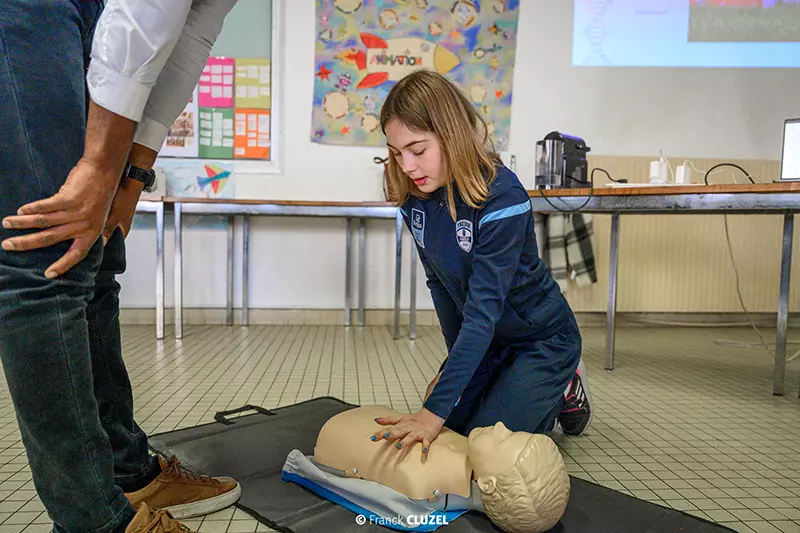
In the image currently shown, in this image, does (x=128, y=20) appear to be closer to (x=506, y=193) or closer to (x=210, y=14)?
(x=210, y=14)

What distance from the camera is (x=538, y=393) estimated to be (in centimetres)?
127

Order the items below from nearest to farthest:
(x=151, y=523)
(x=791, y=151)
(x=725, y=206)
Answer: (x=151, y=523)
(x=725, y=206)
(x=791, y=151)

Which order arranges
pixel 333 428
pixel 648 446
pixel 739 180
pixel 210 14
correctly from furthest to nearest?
pixel 739 180 < pixel 648 446 < pixel 333 428 < pixel 210 14

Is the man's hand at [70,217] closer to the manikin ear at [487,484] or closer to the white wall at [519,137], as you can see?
the manikin ear at [487,484]

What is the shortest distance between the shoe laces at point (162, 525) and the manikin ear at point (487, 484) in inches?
18.1

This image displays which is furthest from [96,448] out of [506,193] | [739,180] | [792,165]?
[739,180]

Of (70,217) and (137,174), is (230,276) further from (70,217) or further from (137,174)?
(70,217)

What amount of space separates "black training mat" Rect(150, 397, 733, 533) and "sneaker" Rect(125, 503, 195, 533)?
0.22m

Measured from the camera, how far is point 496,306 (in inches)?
44.9

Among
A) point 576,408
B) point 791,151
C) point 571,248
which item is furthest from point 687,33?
point 576,408

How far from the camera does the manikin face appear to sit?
0.93m

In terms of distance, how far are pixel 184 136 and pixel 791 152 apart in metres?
2.76

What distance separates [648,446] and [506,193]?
0.76 metres

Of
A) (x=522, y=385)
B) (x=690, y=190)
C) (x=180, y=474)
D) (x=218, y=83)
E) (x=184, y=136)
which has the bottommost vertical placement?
(x=180, y=474)
